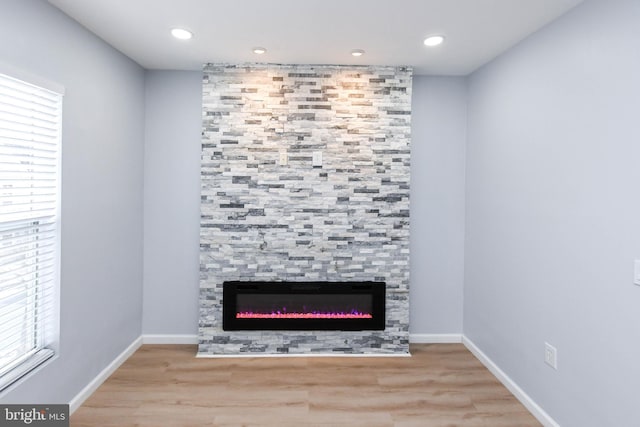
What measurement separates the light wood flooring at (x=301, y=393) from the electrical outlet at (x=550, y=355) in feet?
1.29

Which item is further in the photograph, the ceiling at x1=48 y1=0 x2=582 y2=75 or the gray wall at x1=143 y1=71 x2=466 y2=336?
the gray wall at x1=143 y1=71 x2=466 y2=336

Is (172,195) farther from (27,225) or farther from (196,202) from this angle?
(27,225)

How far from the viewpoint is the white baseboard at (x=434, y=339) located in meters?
4.03

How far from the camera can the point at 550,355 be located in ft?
8.59

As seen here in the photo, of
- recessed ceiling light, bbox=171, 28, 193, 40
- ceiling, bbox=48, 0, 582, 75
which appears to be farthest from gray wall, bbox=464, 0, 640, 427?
recessed ceiling light, bbox=171, 28, 193, 40

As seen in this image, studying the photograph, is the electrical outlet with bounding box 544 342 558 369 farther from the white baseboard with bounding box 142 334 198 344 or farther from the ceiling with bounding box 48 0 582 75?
the white baseboard with bounding box 142 334 198 344

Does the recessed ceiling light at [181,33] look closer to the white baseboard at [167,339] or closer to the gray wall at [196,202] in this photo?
the gray wall at [196,202]

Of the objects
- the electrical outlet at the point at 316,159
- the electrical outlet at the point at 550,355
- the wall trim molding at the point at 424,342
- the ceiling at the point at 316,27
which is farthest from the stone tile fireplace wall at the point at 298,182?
the electrical outlet at the point at 550,355

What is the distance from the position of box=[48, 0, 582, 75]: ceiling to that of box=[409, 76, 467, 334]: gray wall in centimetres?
42

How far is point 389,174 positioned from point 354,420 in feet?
6.48

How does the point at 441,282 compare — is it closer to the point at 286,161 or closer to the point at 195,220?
the point at 286,161

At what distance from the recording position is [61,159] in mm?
2564

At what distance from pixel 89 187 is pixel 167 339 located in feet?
5.53

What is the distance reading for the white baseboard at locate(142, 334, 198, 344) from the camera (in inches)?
155
